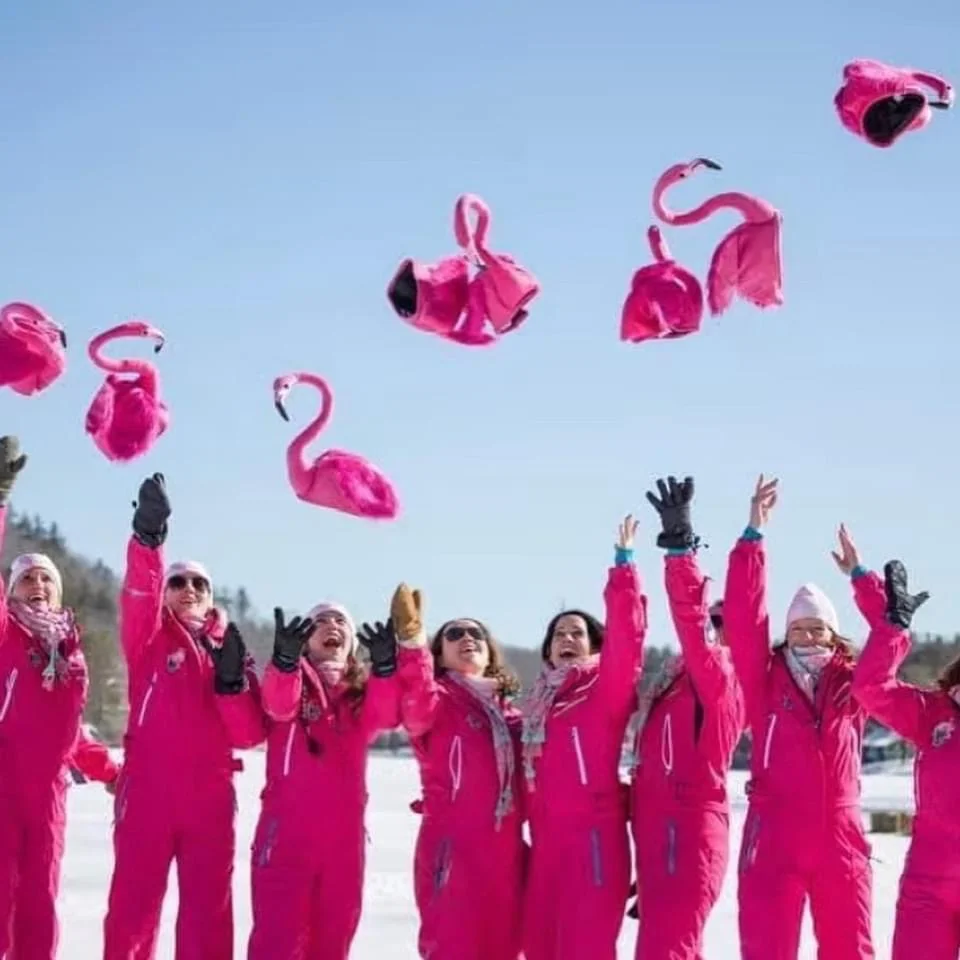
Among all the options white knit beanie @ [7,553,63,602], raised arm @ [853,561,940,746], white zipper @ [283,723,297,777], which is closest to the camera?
raised arm @ [853,561,940,746]

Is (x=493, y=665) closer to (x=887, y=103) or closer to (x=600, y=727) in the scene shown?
(x=600, y=727)

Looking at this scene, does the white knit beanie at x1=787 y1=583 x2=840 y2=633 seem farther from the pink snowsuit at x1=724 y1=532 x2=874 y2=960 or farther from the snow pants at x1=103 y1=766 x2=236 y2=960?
the snow pants at x1=103 y1=766 x2=236 y2=960

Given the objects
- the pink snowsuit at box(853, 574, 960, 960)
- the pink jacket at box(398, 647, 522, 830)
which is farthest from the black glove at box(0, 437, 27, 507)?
the pink snowsuit at box(853, 574, 960, 960)

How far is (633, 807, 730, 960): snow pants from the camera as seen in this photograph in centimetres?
764

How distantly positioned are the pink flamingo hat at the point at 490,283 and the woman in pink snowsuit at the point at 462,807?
1.45m

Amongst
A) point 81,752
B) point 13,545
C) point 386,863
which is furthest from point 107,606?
point 81,752

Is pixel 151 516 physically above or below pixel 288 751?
above

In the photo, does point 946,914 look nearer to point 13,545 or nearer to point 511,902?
point 511,902

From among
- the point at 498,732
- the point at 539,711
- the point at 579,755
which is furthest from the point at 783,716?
the point at 498,732

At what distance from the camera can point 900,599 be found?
24.8 ft

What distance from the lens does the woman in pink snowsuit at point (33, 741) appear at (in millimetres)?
8391

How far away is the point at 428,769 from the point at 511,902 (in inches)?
28.7

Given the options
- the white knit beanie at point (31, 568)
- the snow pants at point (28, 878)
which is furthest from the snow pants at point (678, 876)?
the white knit beanie at point (31, 568)

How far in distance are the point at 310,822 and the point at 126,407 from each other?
253 cm
